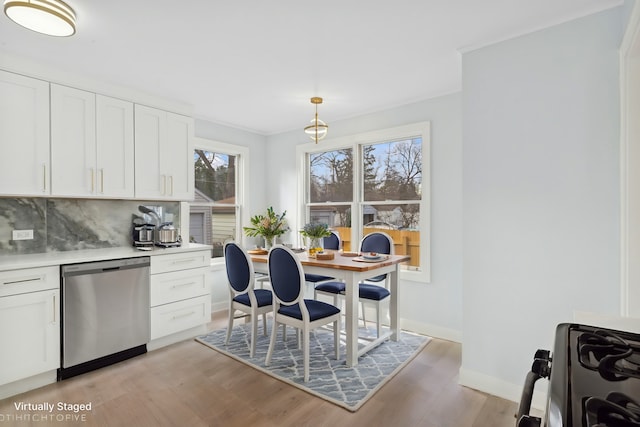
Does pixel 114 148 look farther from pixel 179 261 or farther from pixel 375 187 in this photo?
pixel 375 187

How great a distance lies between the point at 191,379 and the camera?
262cm

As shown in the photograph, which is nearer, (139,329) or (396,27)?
(396,27)

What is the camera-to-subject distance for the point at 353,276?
2730 millimetres

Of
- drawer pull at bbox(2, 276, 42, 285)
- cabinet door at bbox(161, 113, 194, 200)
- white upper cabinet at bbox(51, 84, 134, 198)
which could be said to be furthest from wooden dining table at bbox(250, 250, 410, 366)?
drawer pull at bbox(2, 276, 42, 285)

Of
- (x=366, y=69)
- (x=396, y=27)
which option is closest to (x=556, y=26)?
(x=396, y=27)

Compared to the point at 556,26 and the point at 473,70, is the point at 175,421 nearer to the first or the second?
the point at 473,70

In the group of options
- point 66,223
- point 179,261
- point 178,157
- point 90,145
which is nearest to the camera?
point 90,145

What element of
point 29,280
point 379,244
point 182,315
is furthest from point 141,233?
point 379,244

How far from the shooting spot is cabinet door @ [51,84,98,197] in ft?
9.15

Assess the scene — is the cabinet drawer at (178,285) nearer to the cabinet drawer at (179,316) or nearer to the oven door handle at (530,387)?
the cabinet drawer at (179,316)

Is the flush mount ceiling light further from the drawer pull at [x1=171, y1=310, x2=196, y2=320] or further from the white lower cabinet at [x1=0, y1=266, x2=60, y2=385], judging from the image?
the drawer pull at [x1=171, y1=310, x2=196, y2=320]

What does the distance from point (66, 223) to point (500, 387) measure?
→ 154 inches

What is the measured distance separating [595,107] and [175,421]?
10.6 ft

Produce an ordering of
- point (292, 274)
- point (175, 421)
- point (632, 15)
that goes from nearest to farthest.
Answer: point (632, 15) < point (175, 421) < point (292, 274)
